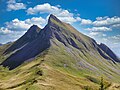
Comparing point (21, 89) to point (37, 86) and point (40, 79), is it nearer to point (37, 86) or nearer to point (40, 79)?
point (37, 86)

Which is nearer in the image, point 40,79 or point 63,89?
point 63,89

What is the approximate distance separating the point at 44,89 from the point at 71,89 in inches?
1311

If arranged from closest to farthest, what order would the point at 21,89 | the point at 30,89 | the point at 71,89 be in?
the point at 30,89 < the point at 21,89 < the point at 71,89

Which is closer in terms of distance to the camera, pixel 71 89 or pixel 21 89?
pixel 21 89

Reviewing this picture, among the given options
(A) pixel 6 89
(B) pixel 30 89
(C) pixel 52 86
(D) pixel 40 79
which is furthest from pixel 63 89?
Answer: (A) pixel 6 89

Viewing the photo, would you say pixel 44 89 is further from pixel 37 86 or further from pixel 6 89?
pixel 6 89

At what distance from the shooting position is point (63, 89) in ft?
603

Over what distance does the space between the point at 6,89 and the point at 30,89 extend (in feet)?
155

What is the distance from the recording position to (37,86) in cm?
16775

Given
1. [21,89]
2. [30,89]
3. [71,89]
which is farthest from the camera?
[71,89]

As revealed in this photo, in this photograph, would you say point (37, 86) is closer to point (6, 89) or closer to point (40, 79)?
point (40, 79)

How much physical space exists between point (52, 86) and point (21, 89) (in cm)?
2247

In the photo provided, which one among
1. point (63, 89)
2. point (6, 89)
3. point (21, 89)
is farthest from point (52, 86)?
point (6, 89)

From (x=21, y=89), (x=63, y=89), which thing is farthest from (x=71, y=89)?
(x=21, y=89)
